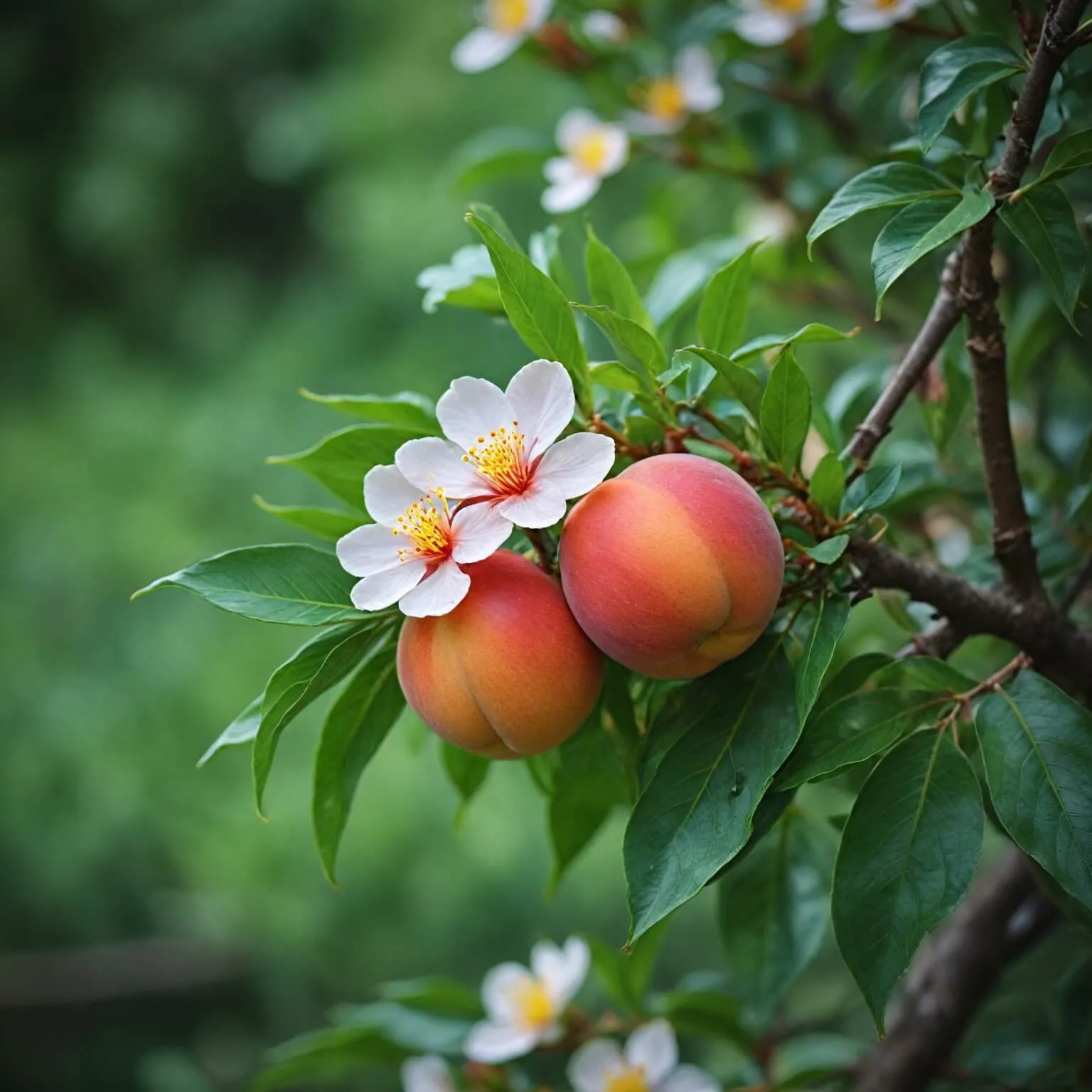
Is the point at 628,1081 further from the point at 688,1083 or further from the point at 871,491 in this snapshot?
the point at 871,491

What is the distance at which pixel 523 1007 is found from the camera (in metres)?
0.66

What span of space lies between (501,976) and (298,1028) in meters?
0.96

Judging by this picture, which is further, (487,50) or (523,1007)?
(487,50)

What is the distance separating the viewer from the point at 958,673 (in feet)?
1.38

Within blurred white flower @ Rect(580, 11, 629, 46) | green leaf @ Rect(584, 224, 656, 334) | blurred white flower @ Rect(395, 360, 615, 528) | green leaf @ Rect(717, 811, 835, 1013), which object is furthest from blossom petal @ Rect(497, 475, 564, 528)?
blurred white flower @ Rect(580, 11, 629, 46)

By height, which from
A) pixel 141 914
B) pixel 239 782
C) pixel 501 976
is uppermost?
pixel 501 976

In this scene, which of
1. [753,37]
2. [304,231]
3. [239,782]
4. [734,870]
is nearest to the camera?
[734,870]

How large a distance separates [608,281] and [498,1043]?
42cm

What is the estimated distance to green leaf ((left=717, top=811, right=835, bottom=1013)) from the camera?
0.56 meters

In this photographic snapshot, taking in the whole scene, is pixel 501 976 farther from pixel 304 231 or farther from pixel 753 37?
pixel 304 231

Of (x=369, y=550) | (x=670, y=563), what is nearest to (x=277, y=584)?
(x=369, y=550)

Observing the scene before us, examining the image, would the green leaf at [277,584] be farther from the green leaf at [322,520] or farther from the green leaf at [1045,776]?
the green leaf at [1045,776]

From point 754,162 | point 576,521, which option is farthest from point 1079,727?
point 754,162

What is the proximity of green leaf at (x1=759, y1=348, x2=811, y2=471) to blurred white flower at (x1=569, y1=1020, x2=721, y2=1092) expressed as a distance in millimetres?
349
